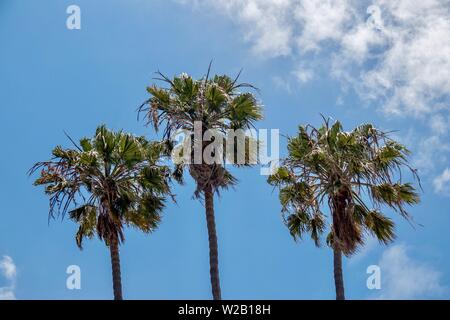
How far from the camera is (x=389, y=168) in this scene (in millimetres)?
28016

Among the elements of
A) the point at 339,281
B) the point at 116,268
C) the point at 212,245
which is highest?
the point at 212,245

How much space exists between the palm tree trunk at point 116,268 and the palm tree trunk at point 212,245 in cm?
381

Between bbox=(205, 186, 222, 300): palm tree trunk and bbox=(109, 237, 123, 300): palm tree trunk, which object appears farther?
bbox=(109, 237, 123, 300): palm tree trunk

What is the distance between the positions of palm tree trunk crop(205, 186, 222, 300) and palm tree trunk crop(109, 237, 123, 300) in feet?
12.5

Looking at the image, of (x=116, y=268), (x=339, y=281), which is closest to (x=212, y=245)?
(x=116, y=268)

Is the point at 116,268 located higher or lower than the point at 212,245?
lower

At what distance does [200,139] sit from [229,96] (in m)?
2.23

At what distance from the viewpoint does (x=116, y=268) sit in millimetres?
28156

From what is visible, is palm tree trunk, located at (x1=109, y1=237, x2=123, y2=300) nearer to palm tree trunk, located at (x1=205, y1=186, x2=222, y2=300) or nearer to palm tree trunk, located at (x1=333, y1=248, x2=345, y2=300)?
palm tree trunk, located at (x1=205, y1=186, x2=222, y2=300)

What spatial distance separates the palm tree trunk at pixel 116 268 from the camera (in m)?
27.8

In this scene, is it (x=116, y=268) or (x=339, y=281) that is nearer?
(x=339, y=281)

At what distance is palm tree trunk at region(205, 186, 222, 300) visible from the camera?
2630 cm

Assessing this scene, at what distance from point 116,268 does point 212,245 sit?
403 centimetres

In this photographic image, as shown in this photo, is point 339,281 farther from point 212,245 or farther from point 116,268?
point 116,268
